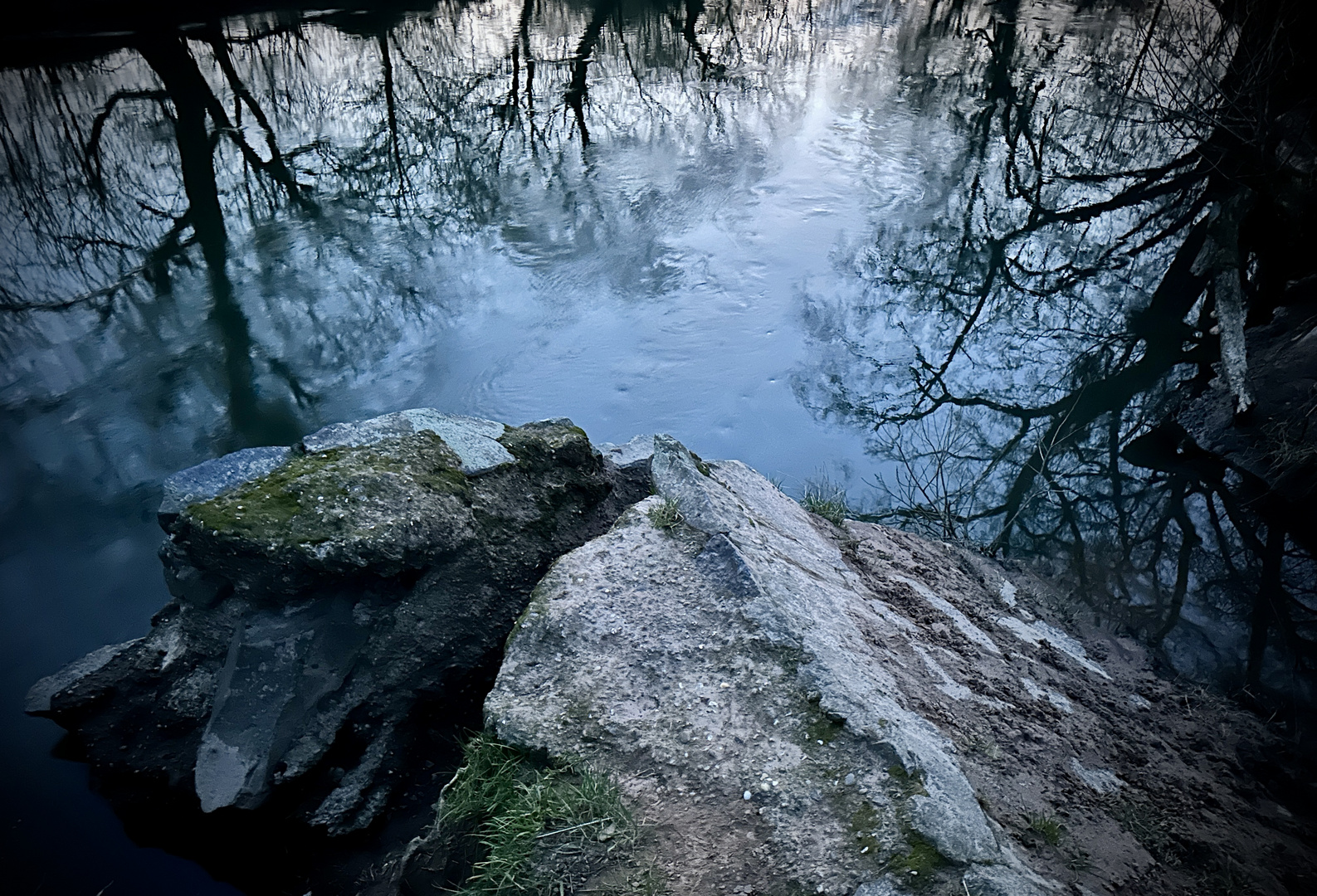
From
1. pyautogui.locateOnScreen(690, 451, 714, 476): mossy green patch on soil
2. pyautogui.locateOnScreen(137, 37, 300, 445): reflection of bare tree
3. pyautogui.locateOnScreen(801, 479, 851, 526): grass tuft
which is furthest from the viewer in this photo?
pyautogui.locateOnScreen(137, 37, 300, 445): reflection of bare tree

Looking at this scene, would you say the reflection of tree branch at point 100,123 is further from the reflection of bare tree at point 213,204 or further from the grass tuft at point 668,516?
the grass tuft at point 668,516

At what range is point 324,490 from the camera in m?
3.35

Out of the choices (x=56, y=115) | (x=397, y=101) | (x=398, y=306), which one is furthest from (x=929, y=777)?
(x=56, y=115)

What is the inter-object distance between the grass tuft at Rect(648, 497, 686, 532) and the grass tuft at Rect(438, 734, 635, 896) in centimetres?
119

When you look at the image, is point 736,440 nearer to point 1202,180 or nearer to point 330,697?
point 330,697

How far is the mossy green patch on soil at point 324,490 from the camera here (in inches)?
128

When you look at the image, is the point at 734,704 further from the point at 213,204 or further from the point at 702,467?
the point at 213,204

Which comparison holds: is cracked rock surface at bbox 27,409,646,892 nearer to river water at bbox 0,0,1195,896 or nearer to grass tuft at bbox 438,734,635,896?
river water at bbox 0,0,1195,896

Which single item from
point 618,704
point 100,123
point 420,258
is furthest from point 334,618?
point 100,123

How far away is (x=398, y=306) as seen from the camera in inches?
297

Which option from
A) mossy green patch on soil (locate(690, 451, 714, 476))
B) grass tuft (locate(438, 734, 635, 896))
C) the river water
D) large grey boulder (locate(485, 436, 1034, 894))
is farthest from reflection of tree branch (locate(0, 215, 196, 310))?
grass tuft (locate(438, 734, 635, 896))

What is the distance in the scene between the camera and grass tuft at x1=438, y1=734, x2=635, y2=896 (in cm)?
239

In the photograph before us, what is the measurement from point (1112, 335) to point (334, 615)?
24.7 ft

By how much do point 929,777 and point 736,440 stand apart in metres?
3.98
